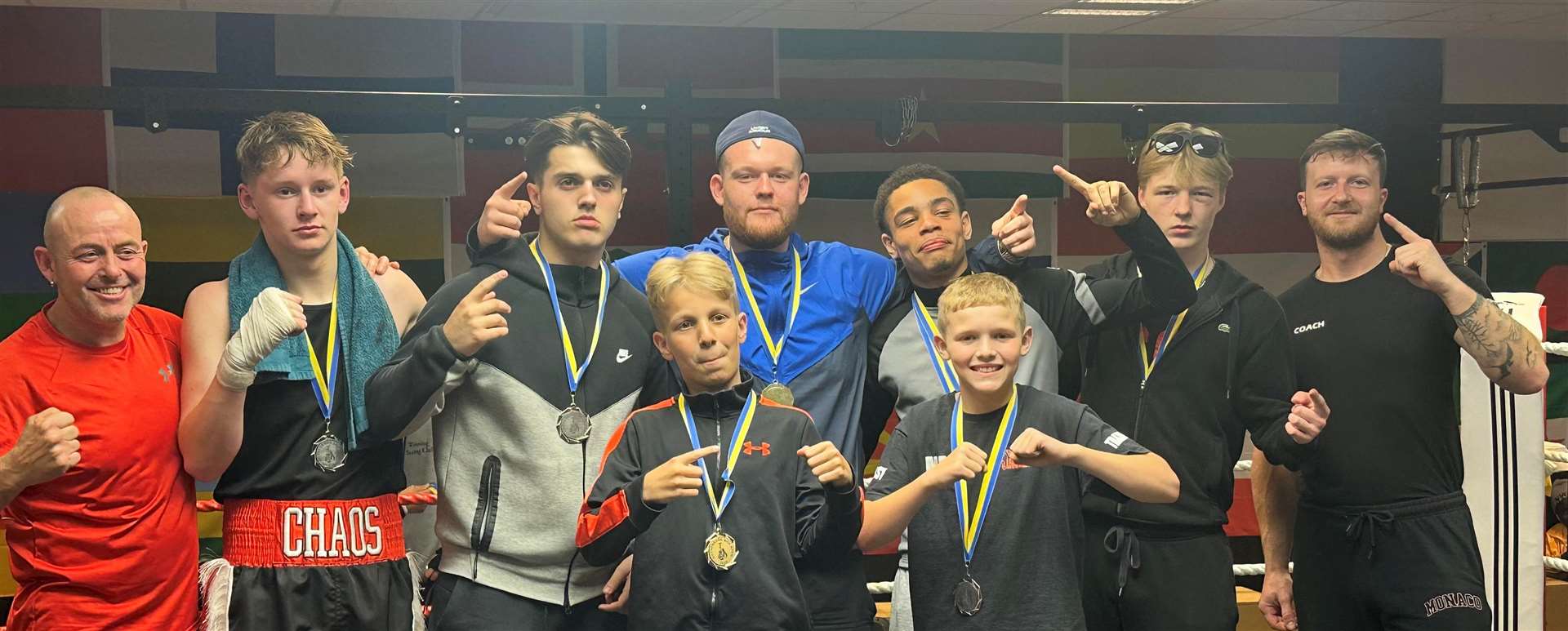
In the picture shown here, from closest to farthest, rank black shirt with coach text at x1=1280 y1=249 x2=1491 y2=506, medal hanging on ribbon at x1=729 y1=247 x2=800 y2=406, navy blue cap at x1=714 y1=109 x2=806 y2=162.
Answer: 1. medal hanging on ribbon at x1=729 y1=247 x2=800 y2=406
2. navy blue cap at x1=714 y1=109 x2=806 y2=162
3. black shirt with coach text at x1=1280 y1=249 x2=1491 y2=506

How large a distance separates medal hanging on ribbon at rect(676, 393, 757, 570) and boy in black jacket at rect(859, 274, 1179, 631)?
293 millimetres

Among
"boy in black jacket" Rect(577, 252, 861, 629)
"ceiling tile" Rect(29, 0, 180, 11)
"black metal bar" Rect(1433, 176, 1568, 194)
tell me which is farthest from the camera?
"black metal bar" Rect(1433, 176, 1568, 194)

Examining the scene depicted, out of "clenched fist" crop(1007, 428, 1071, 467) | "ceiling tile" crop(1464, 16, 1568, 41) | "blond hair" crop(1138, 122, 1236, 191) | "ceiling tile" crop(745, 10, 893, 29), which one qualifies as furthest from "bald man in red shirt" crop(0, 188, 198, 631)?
"ceiling tile" crop(1464, 16, 1568, 41)

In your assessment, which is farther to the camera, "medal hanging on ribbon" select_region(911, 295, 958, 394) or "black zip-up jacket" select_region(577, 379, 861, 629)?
"medal hanging on ribbon" select_region(911, 295, 958, 394)

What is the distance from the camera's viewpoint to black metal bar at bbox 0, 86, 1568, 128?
12.8ft

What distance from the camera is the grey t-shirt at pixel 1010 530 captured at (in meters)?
2.71

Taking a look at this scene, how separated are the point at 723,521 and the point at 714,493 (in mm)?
57

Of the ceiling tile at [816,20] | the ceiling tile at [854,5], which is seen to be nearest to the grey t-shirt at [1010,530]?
the ceiling tile at [854,5]

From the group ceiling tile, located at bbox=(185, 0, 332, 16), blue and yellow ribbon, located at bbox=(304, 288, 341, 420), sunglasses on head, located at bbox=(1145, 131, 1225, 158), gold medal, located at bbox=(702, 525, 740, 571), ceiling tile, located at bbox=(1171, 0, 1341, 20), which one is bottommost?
gold medal, located at bbox=(702, 525, 740, 571)

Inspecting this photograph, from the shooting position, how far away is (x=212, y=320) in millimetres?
2758

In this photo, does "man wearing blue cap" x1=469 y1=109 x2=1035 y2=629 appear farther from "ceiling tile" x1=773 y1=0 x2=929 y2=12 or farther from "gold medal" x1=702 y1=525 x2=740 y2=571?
"ceiling tile" x1=773 y1=0 x2=929 y2=12

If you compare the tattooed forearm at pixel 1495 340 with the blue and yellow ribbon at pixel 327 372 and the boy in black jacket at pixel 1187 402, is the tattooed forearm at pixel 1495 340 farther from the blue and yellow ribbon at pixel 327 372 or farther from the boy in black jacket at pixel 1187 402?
the blue and yellow ribbon at pixel 327 372

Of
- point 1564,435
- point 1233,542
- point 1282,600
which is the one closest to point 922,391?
point 1282,600

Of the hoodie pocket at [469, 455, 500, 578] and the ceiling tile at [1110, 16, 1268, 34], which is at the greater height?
the ceiling tile at [1110, 16, 1268, 34]
